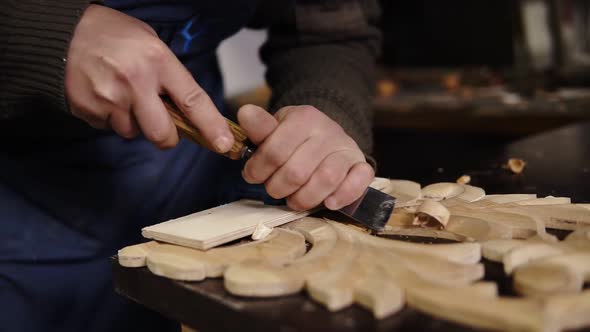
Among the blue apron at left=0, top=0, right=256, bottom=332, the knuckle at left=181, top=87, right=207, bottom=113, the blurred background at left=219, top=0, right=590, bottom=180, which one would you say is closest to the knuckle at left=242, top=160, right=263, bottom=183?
the knuckle at left=181, top=87, right=207, bottom=113

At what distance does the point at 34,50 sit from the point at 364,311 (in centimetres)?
54

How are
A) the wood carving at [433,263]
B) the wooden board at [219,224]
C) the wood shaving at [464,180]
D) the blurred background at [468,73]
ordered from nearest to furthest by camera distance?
1. the wood carving at [433,263]
2. the wooden board at [219,224]
3. the wood shaving at [464,180]
4. the blurred background at [468,73]

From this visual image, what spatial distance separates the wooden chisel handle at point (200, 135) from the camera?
0.79 metres

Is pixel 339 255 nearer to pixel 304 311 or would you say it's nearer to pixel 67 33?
pixel 304 311

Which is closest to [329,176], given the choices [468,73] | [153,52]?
[153,52]

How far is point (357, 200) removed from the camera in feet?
2.64

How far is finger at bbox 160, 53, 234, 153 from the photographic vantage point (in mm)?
759

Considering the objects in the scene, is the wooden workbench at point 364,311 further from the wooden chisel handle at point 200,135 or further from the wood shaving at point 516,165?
the wooden chisel handle at point 200,135

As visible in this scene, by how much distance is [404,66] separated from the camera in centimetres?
337

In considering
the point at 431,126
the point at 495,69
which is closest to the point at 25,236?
the point at 431,126

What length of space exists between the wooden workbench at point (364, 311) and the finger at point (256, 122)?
0.21m

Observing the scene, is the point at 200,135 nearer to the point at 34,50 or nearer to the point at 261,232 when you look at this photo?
the point at 261,232

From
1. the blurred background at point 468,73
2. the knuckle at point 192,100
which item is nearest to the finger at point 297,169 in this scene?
the knuckle at point 192,100

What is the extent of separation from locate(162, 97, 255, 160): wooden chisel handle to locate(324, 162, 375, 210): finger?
0.39ft
